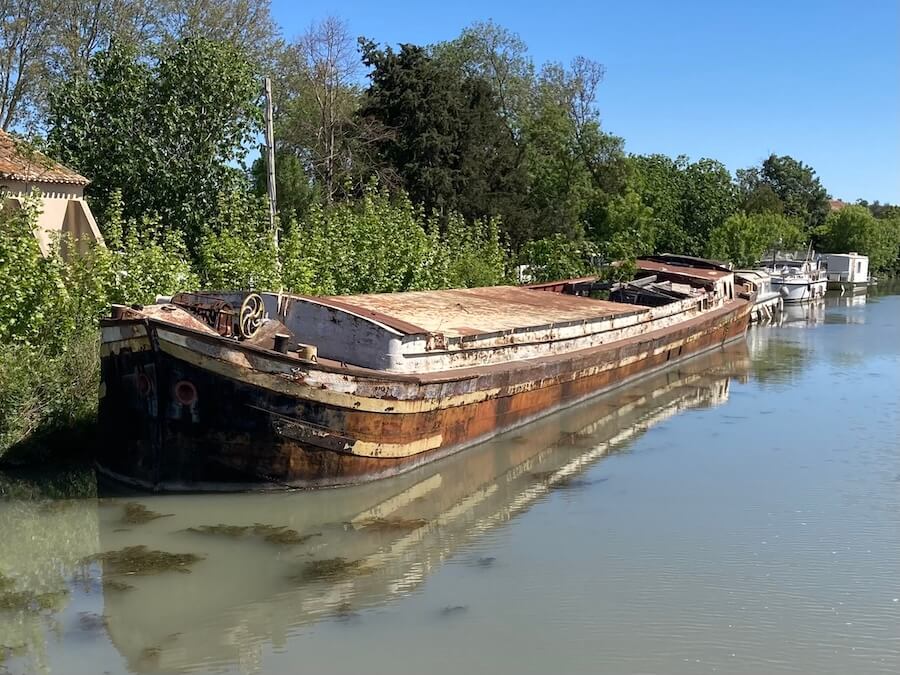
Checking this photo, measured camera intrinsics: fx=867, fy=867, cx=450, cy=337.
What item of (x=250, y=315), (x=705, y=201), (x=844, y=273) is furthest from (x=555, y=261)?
(x=844, y=273)

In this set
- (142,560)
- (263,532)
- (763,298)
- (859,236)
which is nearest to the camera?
(142,560)

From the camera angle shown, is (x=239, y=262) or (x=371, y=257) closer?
(x=239, y=262)

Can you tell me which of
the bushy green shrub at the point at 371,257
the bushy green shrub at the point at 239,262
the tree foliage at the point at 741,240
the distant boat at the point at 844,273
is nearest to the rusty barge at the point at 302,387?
the bushy green shrub at the point at 239,262

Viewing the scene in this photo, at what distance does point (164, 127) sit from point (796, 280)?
30.5 m

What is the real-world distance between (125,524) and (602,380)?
30.0ft

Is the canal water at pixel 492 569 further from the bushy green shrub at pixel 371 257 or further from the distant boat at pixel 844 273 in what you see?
the distant boat at pixel 844 273

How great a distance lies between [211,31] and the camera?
31.2 m

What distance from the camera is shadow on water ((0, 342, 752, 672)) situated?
6.57 metres

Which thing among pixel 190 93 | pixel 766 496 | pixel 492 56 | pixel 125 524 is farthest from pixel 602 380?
pixel 492 56

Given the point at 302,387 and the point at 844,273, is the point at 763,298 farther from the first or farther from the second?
the point at 302,387

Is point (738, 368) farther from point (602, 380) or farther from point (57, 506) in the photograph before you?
point (57, 506)

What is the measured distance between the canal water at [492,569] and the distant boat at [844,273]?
41998 millimetres

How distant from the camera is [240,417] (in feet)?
29.3

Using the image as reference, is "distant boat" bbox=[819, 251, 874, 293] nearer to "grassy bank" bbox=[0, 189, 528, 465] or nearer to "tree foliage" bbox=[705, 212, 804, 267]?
"tree foliage" bbox=[705, 212, 804, 267]
